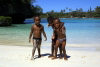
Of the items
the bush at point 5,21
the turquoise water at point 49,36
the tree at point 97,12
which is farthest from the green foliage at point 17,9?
the tree at point 97,12

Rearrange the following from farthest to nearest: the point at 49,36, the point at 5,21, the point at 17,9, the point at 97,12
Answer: the point at 97,12
the point at 17,9
the point at 5,21
the point at 49,36

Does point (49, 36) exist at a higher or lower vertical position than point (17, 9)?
lower

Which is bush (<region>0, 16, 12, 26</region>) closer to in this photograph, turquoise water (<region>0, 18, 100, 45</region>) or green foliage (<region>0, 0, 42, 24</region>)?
turquoise water (<region>0, 18, 100, 45</region>)

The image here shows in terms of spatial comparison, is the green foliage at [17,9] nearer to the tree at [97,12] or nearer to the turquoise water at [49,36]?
the turquoise water at [49,36]

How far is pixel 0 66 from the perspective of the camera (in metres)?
5.38

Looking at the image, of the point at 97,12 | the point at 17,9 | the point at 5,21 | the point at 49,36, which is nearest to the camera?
the point at 49,36

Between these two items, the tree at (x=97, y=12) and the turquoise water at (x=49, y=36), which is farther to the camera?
the tree at (x=97, y=12)

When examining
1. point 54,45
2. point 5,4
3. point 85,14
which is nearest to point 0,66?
point 54,45

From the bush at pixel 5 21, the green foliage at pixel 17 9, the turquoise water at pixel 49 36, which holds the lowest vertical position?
the turquoise water at pixel 49 36

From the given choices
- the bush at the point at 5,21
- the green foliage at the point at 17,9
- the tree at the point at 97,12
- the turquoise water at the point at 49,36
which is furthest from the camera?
the tree at the point at 97,12

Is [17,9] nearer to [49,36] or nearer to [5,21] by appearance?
[5,21]

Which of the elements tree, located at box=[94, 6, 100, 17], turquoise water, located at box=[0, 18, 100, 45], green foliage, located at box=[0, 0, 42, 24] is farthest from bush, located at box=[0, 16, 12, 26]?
tree, located at box=[94, 6, 100, 17]

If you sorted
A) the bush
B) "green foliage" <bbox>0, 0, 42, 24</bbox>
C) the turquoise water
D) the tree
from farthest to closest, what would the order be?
the tree < "green foliage" <bbox>0, 0, 42, 24</bbox> < the bush < the turquoise water

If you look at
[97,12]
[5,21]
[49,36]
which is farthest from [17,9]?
[97,12]
